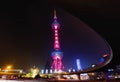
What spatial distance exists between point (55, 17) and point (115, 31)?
60443 mm

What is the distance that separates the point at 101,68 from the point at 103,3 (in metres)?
5.79

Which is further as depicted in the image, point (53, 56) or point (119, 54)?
point (53, 56)

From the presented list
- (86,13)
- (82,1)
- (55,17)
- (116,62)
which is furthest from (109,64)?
(55,17)

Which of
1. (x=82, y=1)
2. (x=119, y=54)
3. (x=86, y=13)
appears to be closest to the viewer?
(x=82, y=1)

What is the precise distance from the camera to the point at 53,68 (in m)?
60.8

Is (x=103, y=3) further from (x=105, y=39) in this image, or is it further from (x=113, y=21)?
(x=105, y=39)

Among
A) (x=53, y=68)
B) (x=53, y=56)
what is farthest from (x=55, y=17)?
(x=53, y=68)

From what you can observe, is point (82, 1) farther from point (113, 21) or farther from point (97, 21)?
point (113, 21)

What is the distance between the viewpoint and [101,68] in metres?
10.9

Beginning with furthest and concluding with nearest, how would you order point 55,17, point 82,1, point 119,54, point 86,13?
point 55,17
point 119,54
point 86,13
point 82,1

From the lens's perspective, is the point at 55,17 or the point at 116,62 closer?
the point at 116,62

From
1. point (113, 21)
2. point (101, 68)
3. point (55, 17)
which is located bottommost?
point (101, 68)

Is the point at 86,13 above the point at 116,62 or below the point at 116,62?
above

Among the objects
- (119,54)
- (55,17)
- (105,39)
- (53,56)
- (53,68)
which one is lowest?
(119,54)
